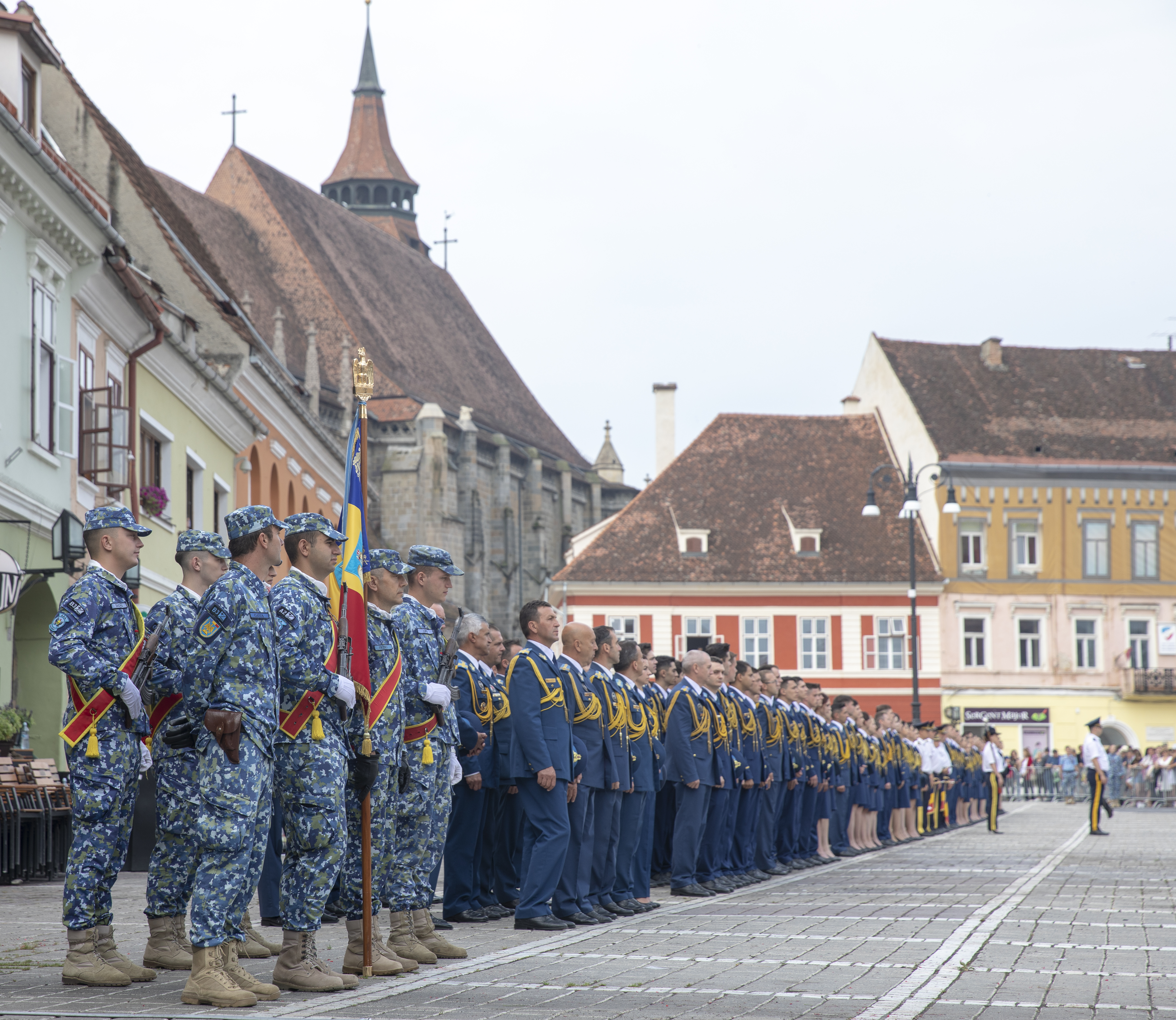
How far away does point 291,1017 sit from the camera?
6.80 meters

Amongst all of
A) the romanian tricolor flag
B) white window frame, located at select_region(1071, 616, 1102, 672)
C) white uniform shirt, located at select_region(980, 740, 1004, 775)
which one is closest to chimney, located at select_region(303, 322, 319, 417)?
white window frame, located at select_region(1071, 616, 1102, 672)

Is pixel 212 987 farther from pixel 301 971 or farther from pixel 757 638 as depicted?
pixel 757 638

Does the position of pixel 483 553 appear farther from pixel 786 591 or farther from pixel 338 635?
pixel 338 635

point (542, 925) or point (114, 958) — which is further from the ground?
point (114, 958)

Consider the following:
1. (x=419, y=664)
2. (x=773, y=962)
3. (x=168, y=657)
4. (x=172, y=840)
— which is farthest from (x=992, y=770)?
(x=172, y=840)

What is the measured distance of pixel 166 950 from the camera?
8.35 meters

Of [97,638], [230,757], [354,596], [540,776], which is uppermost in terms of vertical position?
[354,596]

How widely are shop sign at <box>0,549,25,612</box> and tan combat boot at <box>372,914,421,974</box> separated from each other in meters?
8.30

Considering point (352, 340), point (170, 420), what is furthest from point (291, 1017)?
point (352, 340)

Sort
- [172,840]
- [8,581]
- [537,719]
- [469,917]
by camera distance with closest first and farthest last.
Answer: [172,840]
[537,719]
[469,917]
[8,581]

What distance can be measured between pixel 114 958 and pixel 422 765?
1.83 meters

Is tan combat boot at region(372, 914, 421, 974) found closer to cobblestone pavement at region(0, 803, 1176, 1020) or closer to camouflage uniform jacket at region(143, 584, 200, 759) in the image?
cobblestone pavement at region(0, 803, 1176, 1020)

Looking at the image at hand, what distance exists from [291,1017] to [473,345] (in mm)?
70766

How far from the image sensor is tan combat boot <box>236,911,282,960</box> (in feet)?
29.4
